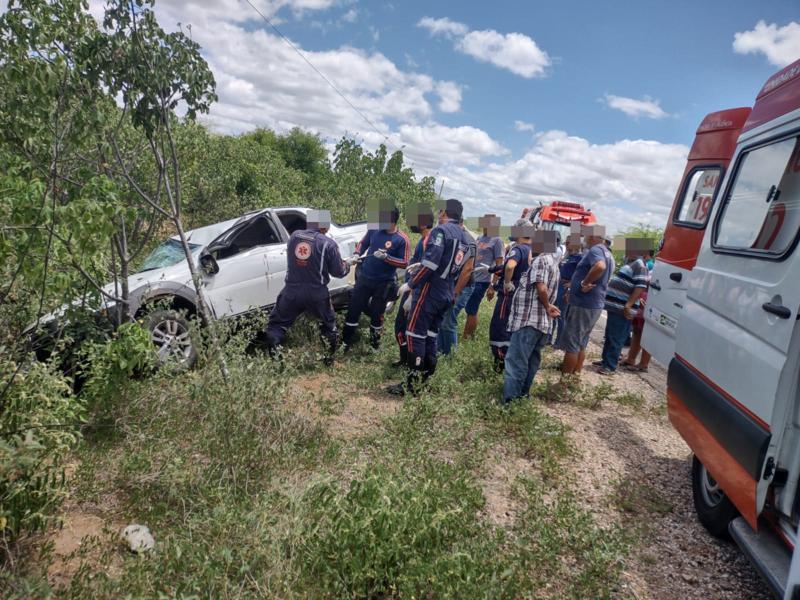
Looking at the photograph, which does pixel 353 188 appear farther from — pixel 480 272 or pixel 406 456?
pixel 406 456

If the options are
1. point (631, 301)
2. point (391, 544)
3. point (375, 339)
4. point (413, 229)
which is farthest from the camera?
point (631, 301)

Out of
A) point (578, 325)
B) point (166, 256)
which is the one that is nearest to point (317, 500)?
point (166, 256)

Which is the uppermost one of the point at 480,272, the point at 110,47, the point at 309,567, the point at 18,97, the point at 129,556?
the point at 110,47

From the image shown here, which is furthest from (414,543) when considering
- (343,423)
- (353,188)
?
(353,188)

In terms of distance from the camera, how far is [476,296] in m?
7.12

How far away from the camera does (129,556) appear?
243 centimetres

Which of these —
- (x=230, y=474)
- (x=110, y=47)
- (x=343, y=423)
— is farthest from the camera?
(x=343, y=423)

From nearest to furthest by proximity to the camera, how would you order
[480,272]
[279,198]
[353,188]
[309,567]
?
[309,567]
[480,272]
[279,198]
[353,188]

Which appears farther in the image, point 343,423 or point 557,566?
point 343,423

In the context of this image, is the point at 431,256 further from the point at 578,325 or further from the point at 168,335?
the point at 168,335

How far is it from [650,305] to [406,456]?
155 inches

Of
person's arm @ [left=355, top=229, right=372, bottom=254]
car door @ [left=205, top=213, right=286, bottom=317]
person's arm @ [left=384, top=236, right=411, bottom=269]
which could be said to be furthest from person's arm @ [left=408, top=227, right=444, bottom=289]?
car door @ [left=205, top=213, right=286, bottom=317]

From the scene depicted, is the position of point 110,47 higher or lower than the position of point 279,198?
higher

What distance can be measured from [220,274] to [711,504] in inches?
193
